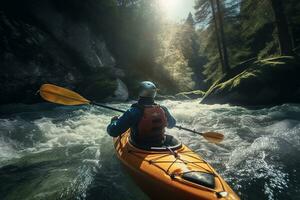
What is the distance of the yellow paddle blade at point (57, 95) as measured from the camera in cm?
686

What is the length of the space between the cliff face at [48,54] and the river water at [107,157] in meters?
5.08

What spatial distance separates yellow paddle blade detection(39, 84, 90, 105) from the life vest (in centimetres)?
280

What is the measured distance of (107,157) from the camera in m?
6.34

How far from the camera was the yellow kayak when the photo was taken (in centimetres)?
343

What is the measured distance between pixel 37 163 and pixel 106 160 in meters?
1.50

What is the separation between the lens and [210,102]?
15648 mm

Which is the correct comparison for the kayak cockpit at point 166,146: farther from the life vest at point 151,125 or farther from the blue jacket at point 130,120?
the blue jacket at point 130,120

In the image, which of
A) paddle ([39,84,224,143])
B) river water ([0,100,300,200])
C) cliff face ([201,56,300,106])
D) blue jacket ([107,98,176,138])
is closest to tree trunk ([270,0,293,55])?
cliff face ([201,56,300,106])

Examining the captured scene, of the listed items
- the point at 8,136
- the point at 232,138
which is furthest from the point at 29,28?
the point at 232,138

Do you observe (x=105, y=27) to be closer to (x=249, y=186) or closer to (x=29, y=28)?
(x=29, y=28)

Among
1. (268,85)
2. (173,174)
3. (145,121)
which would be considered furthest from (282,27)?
(173,174)

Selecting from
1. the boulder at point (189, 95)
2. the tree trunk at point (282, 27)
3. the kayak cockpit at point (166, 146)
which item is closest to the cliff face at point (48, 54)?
the boulder at point (189, 95)

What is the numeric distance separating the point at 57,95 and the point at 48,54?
441 inches

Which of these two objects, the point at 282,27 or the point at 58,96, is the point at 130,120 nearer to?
the point at 58,96
